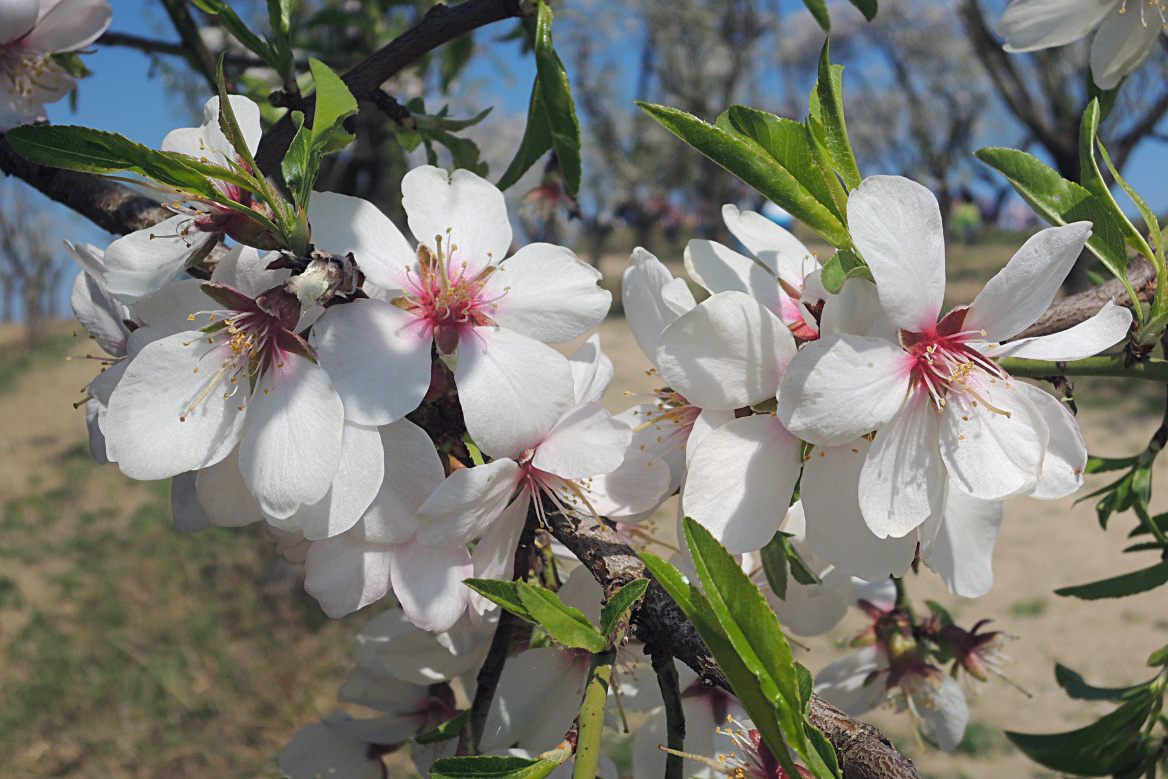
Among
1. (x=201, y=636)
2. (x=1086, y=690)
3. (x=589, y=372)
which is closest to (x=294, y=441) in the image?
(x=589, y=372)

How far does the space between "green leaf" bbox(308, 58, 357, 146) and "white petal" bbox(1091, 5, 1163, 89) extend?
743mm

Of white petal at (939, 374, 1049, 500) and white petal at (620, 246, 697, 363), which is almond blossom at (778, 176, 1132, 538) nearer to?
white petal at (939, 374, 1049, 500)

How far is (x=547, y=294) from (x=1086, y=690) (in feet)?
2.95

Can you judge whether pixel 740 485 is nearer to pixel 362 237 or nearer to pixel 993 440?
pixel 993 440

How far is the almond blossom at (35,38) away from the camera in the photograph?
84 centimetres

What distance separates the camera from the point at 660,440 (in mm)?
652

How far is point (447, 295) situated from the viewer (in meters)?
0.57

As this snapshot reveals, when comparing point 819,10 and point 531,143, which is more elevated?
point 819,10

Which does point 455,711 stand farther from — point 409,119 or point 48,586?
point 48,586

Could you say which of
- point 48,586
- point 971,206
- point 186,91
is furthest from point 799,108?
point 48,586

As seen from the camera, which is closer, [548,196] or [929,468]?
[929,468]

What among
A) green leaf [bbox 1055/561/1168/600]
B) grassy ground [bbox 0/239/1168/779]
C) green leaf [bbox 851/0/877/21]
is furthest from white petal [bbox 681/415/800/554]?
grassy ground [bbox 0/239/1168/779]

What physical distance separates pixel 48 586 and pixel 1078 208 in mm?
5132

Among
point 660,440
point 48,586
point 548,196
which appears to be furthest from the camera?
point 48,586
